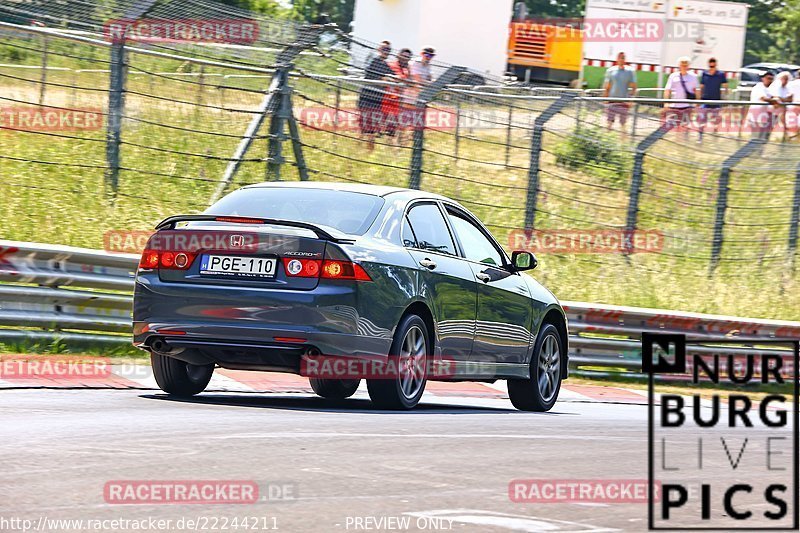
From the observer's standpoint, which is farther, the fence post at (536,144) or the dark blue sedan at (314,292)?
the fence post at (536,144)

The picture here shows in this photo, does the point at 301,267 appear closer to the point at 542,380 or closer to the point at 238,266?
the point at 238,266

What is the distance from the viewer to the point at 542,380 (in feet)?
37.5

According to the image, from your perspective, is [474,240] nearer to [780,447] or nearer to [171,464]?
[780,447]

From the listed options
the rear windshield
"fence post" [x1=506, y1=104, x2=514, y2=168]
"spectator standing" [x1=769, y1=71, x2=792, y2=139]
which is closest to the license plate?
the rear windshield

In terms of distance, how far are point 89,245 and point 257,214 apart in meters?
5.39

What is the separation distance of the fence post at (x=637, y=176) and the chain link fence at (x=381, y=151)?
0.03 meters

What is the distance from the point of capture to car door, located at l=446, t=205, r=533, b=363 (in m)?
10.5

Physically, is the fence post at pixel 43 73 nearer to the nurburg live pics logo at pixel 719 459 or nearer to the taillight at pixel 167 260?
the taillight at pixel 167 260

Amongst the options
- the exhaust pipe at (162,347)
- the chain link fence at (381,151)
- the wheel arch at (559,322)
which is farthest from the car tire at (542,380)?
the chain link fence at (381,151)

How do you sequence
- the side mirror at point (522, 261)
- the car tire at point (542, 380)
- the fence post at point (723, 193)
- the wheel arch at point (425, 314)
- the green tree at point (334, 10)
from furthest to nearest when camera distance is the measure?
the green tree at point (334, 10), the fence post at point (723, 193), the car tire at point (542, 380), the side mirror at point (522, 261), the wheel arch at point (425, 314)

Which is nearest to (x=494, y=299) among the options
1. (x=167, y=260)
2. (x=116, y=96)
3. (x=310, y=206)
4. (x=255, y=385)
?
(x=310, y=206)

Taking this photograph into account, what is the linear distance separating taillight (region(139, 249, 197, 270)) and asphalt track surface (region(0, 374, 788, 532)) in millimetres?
840

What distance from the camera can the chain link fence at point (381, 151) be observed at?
Result: 14.8 metres

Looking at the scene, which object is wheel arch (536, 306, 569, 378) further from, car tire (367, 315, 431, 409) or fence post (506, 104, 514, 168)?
fence post (506, 104, 514, 168)
